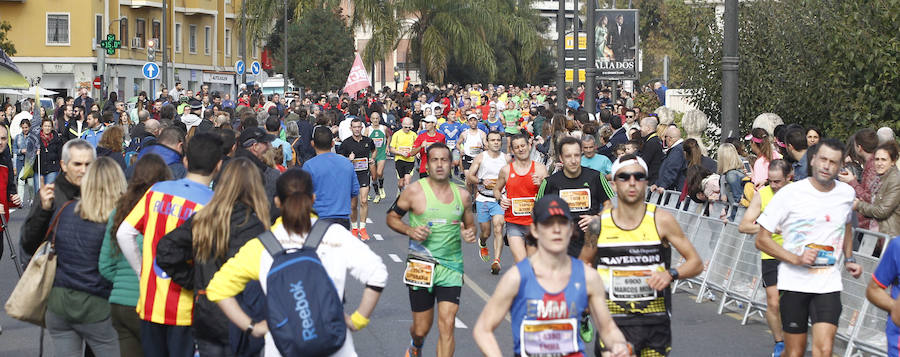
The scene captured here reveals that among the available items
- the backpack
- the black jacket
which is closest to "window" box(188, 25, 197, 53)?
the black jacket

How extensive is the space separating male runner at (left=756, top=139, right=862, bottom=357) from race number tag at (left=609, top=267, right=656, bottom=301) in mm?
1321

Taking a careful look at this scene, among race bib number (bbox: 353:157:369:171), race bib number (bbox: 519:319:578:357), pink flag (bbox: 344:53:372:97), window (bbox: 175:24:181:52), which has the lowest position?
race bib number (bbox: 519:319:578:357)

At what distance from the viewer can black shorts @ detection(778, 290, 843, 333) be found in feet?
27.5

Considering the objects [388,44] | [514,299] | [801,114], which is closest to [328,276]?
[514,299]

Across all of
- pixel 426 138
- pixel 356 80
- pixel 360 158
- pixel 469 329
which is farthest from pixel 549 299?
pixel 356 80

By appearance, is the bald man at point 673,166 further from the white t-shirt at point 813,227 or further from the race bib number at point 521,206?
the white t-shirt at point 813,227

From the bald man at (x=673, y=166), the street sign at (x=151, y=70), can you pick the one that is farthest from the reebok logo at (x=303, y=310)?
the street sign at (x=151, y=70)

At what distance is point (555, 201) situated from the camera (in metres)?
5.89

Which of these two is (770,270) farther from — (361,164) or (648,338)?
(361,164)

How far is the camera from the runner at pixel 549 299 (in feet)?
19.1

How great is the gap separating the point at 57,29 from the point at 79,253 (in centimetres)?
6005

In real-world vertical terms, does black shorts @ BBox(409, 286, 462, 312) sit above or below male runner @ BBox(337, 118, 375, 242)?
below

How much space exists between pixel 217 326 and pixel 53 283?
1.46 m

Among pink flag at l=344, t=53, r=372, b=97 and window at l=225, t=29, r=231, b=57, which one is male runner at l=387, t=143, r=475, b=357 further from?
window at l=225, t=29, r=231, b=57
